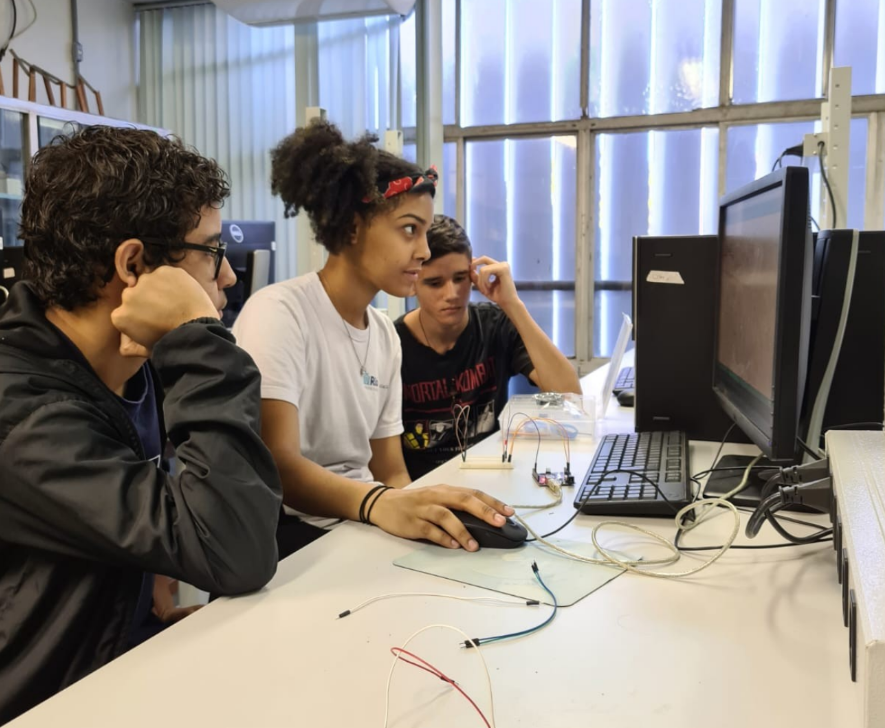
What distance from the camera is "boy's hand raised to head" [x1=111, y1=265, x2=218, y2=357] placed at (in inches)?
34.9

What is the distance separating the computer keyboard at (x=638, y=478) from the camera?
1.07 meters

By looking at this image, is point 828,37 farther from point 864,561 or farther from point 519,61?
point 864,561

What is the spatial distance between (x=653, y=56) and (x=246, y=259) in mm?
2883

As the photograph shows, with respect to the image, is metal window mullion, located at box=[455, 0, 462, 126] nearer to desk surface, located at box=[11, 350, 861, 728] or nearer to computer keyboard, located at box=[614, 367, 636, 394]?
computer keyboard, located at box=[614, 367, 636, 394]

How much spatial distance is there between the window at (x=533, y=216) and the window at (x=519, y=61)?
0.20m

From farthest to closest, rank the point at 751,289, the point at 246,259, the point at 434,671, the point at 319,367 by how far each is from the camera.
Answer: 1. the point at 246,259
2. the point at 319,367
3. the point at 751,289
4. the point at 434,671

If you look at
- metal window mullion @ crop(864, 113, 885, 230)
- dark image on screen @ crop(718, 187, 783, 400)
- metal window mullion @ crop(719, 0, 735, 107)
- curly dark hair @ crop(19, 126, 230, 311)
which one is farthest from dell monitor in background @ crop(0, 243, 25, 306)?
metal window mullion @ crop(864, 113, 885, 230)

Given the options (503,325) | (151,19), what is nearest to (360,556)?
(503,325)

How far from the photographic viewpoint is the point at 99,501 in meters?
0.75

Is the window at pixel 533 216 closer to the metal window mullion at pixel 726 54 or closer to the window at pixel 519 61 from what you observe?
the window at pixel 519 61

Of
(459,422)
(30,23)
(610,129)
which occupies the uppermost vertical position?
(30,23)

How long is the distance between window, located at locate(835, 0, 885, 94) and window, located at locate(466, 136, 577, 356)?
5.16 ft

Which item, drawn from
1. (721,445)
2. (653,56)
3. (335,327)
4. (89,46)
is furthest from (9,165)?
(721,445)

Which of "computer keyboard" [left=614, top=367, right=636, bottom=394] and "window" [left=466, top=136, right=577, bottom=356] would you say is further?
"window" [left=466, top=136, right=577, bottom=356]
